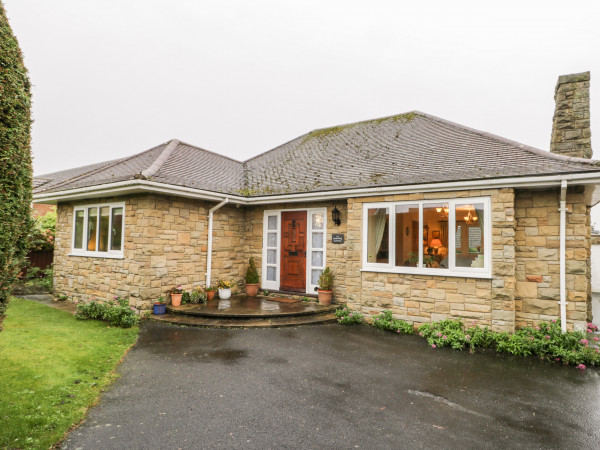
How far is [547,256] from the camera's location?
237 inches

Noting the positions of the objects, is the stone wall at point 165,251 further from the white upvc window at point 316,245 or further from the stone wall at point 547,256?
the stone wall at point 547,256

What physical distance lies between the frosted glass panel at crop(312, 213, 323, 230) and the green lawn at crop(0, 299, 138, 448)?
492 centimetres

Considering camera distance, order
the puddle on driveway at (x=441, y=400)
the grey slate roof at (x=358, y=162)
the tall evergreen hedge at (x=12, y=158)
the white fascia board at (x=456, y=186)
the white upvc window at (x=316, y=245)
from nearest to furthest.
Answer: the tall evergreen hedge at (x=12, y=158), the puddle on driveway at (x=441, y=400), the white fascia board at (x=456, y=186), the grey slate roof at (x=358, y=162), the white upvc window at (x=316, y=245)

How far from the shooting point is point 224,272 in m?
9.35

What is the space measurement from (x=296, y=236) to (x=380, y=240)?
8.71ft

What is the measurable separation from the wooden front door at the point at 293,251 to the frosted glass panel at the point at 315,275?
244mm

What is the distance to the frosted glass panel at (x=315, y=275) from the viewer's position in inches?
346

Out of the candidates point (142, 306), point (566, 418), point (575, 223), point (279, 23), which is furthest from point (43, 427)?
point (279, 23)

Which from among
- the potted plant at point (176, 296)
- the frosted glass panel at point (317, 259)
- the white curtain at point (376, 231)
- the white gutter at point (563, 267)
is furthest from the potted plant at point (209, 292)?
the white gutter at point (563, 267)

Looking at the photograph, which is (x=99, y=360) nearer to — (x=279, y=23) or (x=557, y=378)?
(x=557, y=378)

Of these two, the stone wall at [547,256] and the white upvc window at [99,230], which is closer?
the stone wall at [547,256]

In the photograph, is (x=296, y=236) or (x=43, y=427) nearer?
(x=43, y=427)

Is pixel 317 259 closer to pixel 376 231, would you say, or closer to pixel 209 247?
pixel 376 231

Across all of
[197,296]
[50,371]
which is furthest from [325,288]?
[50,371]
